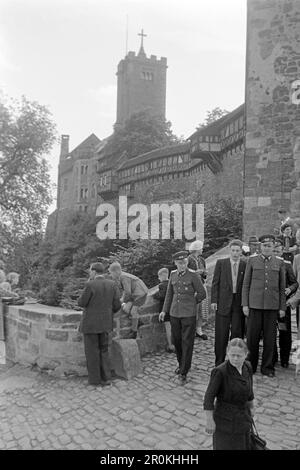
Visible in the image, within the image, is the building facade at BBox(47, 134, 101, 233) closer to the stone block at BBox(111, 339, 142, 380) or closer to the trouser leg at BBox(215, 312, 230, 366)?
the stone block at BBox(111, 339, 142, 380)

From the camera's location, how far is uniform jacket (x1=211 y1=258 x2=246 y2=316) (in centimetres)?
568

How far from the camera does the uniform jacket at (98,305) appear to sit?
5.61 metres

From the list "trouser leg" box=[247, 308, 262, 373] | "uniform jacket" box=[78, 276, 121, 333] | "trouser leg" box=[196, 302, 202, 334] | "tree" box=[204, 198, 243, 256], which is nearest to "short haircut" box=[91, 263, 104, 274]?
"uniform jacket" box=[78, 276, 121, 333]

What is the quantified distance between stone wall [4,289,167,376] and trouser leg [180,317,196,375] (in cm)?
96

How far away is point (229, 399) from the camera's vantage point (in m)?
3.30

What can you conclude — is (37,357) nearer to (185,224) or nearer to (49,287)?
(185,224)

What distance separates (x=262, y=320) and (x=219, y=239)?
9560 millimetres

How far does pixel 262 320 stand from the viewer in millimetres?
5508

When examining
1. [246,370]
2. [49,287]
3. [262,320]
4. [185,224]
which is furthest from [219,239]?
[49,287]

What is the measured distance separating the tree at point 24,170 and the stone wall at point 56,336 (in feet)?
63.1

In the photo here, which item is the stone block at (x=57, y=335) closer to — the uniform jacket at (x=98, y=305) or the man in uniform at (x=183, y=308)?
the uniform jacket at (x=98, y=305)

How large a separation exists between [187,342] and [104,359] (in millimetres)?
1052

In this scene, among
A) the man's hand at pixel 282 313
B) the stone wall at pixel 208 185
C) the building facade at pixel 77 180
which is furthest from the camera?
the building facade at pixel 77 180

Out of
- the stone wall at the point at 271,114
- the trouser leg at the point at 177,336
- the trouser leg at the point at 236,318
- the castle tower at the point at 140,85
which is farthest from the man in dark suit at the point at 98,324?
the castle tower at the point at 140,85
